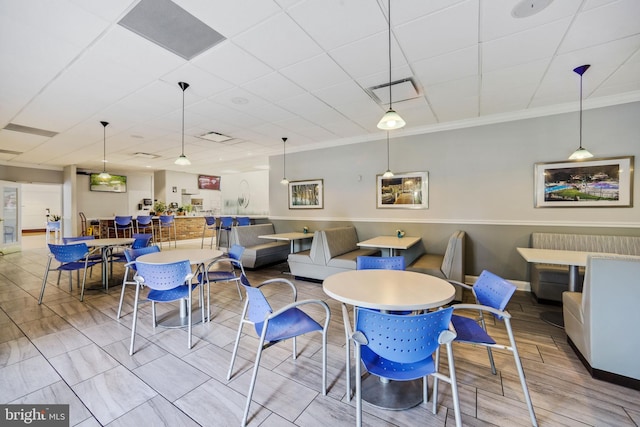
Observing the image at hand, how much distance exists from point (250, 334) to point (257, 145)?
452cm

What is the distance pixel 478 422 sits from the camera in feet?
5.24

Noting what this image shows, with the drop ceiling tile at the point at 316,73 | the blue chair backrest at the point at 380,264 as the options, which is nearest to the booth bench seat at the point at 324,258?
the blue chair backrest at the point at 380,264

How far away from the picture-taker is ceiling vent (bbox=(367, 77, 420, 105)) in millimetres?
3141

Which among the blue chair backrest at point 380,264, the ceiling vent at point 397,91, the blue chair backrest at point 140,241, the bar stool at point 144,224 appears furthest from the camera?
the bar stool at point 144,224

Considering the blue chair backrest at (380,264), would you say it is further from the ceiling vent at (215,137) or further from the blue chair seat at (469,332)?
the ceiling vent at (215,137)

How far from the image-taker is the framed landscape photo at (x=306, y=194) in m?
6.10

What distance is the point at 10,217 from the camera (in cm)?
767

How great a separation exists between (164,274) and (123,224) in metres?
6.91

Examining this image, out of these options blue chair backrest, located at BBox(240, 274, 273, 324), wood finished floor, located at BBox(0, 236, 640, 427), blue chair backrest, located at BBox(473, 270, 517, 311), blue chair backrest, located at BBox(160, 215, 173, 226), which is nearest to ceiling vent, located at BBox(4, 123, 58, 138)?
blue chair backrest, located at BBox(160, 215, 173, 226)

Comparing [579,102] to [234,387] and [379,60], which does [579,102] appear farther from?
[234,387]

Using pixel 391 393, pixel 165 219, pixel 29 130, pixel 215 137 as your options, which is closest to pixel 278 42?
pixel 391 393

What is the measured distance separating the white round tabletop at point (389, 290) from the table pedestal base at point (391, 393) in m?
0.75

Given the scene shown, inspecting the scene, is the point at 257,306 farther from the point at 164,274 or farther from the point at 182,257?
the point at 182,257

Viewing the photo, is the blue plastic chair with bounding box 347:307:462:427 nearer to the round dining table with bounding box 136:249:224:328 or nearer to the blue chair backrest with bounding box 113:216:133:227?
the round dining table with bounding box 136:249:224:328
